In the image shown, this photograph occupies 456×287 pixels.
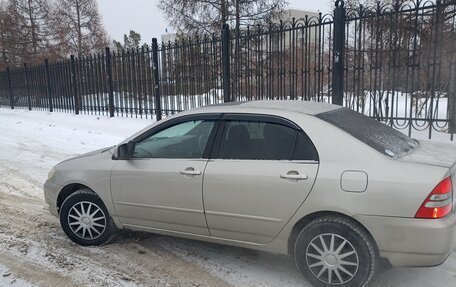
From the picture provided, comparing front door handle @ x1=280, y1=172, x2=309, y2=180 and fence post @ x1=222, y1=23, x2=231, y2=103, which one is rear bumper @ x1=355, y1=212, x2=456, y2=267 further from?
fence post @ x1=222, y1=23, x2=231, y2=103

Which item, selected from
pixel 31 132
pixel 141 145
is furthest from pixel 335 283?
pixel 31 132

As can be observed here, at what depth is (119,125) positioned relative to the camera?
11766 mm

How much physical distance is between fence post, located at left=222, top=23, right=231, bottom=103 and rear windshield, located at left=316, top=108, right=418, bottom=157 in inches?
224

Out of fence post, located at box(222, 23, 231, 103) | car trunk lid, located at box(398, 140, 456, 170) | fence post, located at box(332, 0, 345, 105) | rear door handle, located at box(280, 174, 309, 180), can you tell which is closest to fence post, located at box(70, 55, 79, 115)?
fence post, located at box(222, 23, 231, 103)

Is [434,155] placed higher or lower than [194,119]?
lower

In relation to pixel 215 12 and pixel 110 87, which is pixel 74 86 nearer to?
pixel 110 87

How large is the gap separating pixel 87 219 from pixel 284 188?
7.25ft

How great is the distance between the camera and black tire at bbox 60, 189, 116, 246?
4160 millimetres

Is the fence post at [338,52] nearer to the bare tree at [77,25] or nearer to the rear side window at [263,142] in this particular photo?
the rear side window at [263,142]

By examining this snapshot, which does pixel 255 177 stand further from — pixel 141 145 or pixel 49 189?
pixel 49 189

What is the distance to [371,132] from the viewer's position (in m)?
3.48

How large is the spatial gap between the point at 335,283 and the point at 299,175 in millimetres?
882

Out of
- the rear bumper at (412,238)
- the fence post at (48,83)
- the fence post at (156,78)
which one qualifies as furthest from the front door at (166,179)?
the fence post at (48,83)

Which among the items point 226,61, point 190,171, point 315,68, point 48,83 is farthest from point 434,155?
point 48,83
